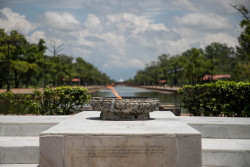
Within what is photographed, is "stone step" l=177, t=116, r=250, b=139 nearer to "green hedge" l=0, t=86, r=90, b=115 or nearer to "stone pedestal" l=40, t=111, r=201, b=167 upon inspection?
"stone pedestal" l=40, t=111, r=201, b=167

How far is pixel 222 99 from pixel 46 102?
21.3 ft

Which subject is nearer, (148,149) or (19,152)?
(148,149)

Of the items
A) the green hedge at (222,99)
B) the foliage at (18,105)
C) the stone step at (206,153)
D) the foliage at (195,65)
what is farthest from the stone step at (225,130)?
the foliage at (195,65)

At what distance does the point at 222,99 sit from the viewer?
945cm

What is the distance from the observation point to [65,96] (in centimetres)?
1072

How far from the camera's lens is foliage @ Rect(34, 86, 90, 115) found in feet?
35.0

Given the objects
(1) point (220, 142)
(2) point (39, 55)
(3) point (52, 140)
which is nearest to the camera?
(3) point (52, 140)

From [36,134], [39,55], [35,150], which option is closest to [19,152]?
[35,150]

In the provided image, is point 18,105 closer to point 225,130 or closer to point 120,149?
point 120,149

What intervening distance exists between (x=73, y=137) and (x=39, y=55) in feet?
175

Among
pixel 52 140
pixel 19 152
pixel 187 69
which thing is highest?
pixel 187 69

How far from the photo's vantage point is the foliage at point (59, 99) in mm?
10680

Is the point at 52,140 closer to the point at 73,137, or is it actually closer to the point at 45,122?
the point at 73,137

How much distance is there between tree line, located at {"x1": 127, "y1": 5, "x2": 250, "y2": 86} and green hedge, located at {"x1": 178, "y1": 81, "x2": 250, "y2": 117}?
516 centimetres
